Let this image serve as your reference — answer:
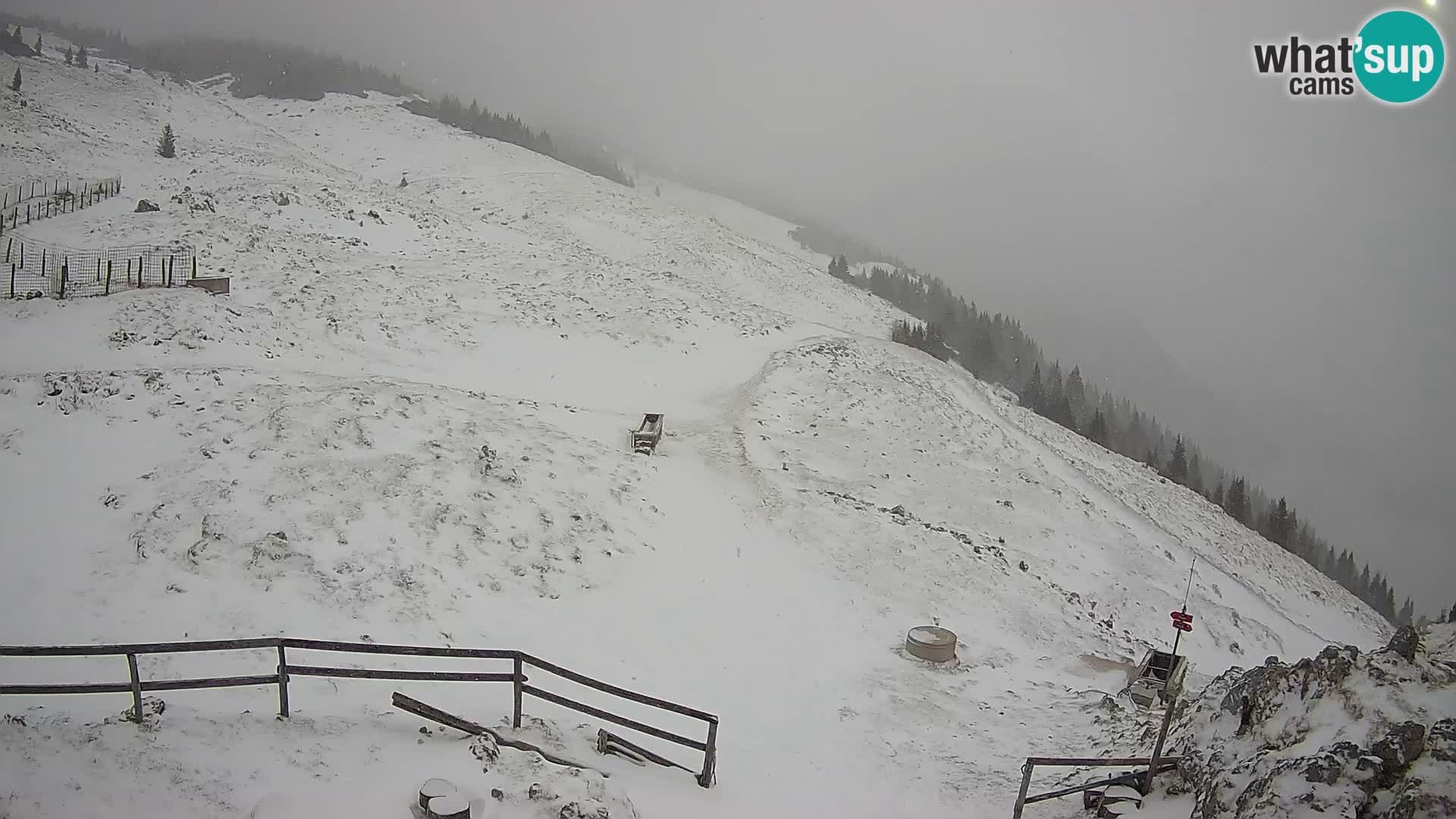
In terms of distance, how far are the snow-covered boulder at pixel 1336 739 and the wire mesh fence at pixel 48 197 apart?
43.4m

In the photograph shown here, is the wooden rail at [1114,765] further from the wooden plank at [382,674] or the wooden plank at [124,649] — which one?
the wooden plank at [124,649]

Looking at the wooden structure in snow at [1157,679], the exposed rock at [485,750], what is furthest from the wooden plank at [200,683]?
the wooden structure in snow at [1157,679]

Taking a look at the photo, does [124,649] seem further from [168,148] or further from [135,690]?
[168,148]

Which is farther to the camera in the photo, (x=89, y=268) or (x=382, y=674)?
(x=89, y=268)

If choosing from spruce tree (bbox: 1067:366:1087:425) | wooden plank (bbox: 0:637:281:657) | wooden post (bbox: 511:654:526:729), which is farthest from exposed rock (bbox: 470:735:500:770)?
spruce tree (bbox: 1067:366:1087:425)

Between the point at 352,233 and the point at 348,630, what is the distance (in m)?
31.3

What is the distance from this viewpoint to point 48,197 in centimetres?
3578

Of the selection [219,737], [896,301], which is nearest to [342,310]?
[219,737]

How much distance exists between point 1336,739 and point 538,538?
13855 millimetres

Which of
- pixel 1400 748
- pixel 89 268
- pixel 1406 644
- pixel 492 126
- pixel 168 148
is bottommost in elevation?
pixel 89 268

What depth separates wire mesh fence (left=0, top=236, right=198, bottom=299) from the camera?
23.9 m

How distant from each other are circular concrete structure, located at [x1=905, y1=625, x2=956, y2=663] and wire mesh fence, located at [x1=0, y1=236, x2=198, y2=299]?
26.2 metres

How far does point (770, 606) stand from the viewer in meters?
17.2

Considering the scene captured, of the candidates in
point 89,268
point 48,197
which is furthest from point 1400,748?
point 48,197
